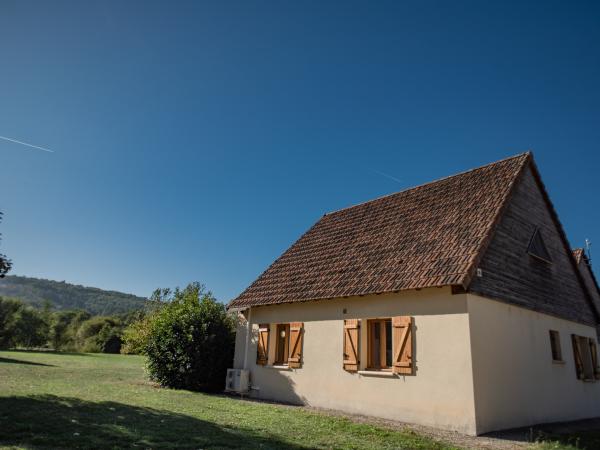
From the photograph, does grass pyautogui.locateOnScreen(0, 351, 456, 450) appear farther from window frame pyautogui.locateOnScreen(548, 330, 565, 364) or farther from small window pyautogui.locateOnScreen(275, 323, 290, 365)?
window frame pyautogui.locateOnScreen(548, 330, 565, 364)

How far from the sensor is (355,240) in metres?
15.3

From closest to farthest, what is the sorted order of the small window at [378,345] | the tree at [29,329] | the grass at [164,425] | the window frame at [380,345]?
1. the grass at [164,425]
2. the window frame at [380,345]
3. the small window at [378,345]
4. the tree at [29,329]

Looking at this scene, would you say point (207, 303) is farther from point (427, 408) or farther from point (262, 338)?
point (427, 408)

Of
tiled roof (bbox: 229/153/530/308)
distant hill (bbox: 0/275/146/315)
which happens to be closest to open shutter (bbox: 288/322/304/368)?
tiled roof (bbox: 229/153/530/308)

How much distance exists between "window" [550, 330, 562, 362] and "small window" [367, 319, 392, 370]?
17.0 ft

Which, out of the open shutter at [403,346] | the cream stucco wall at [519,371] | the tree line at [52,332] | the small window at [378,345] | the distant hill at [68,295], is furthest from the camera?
the distant hill at [68,295]

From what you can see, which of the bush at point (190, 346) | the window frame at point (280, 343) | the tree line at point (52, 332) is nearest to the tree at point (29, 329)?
the tree line at point (52, 332)

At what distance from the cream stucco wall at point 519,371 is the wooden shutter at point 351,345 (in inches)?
134

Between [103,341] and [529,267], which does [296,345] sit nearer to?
[529,267]

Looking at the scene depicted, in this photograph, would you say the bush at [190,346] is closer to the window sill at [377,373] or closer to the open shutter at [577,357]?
the window sill at [377,373]

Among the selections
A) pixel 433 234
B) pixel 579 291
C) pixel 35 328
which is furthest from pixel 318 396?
pixel 35 328

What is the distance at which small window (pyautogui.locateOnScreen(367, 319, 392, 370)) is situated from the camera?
Result: 11961 millimetres

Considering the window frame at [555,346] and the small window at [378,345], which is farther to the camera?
the window frame at [555,346]

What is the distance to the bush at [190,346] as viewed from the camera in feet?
50.1
